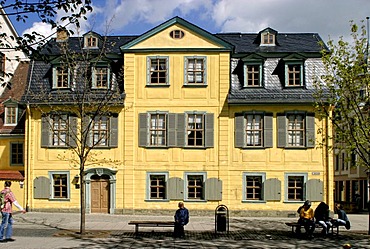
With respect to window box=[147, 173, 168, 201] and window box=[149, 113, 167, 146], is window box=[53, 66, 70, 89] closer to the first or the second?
window box=[149, 113, 167, 146]

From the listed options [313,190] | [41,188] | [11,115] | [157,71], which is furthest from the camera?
[11,115]

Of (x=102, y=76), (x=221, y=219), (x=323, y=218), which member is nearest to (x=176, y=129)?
(x=102, y=76)

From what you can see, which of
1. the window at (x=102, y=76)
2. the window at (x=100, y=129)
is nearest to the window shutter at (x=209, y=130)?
the window at (x=100, y=129)

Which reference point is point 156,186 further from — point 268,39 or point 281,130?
point 268,39

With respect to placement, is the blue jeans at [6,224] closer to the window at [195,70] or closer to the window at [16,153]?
the window at [195,70]

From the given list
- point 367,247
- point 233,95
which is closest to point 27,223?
point 233,95

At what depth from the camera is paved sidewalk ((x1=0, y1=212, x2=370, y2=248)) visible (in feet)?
57.8

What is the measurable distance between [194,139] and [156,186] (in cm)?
316

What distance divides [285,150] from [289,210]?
3096 mm

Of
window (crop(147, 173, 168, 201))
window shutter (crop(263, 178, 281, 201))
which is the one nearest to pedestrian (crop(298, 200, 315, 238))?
window shutter (crop(263, 178, 281, 201))

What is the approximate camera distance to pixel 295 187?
2980 centimetres

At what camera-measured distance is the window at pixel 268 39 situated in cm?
3253

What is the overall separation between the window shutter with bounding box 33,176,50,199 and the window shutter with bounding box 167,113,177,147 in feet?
22.2

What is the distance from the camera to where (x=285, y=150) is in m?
29.7
